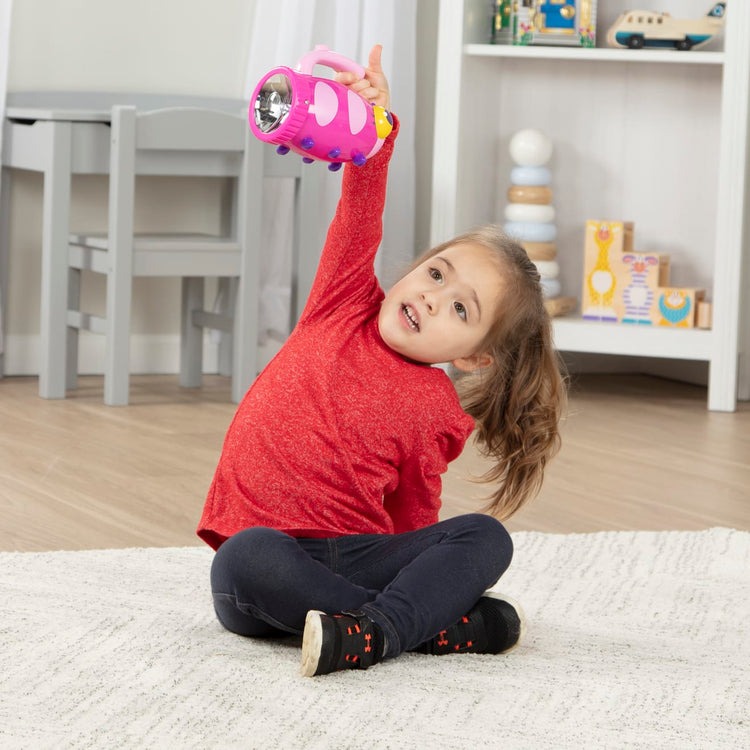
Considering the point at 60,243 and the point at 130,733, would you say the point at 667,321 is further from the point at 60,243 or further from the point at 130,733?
the point at 130,733

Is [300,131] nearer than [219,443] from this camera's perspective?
Yes

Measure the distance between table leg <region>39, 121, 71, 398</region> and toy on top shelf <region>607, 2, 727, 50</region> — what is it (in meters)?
1.09

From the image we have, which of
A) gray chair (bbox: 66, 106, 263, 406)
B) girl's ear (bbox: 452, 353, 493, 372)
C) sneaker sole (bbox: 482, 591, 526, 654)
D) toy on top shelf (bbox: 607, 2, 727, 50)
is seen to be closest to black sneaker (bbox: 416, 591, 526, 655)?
sneaker sole (bbox: 482, 591, 526, 654)

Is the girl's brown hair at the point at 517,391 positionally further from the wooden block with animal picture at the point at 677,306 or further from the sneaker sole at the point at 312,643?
the wooden block with animal picture at the point at 677,306

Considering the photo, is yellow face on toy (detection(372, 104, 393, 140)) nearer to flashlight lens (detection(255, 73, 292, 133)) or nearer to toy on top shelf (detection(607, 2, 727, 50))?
flashlight lens (detection(255, 73, 292, 133))

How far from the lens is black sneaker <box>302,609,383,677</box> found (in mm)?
938

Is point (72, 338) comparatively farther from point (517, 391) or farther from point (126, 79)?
point (517, 391)

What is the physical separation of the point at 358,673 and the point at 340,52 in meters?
1.79

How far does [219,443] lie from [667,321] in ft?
3.23

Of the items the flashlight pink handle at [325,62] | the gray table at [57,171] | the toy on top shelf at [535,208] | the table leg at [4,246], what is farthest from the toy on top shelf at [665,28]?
the flashlight pink handle at [325,62]

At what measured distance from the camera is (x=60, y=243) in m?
2.28

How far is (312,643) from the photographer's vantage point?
0.94 metres

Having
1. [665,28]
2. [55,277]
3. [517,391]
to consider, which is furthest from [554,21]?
[517,391]

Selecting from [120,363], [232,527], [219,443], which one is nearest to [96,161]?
[120,363]
